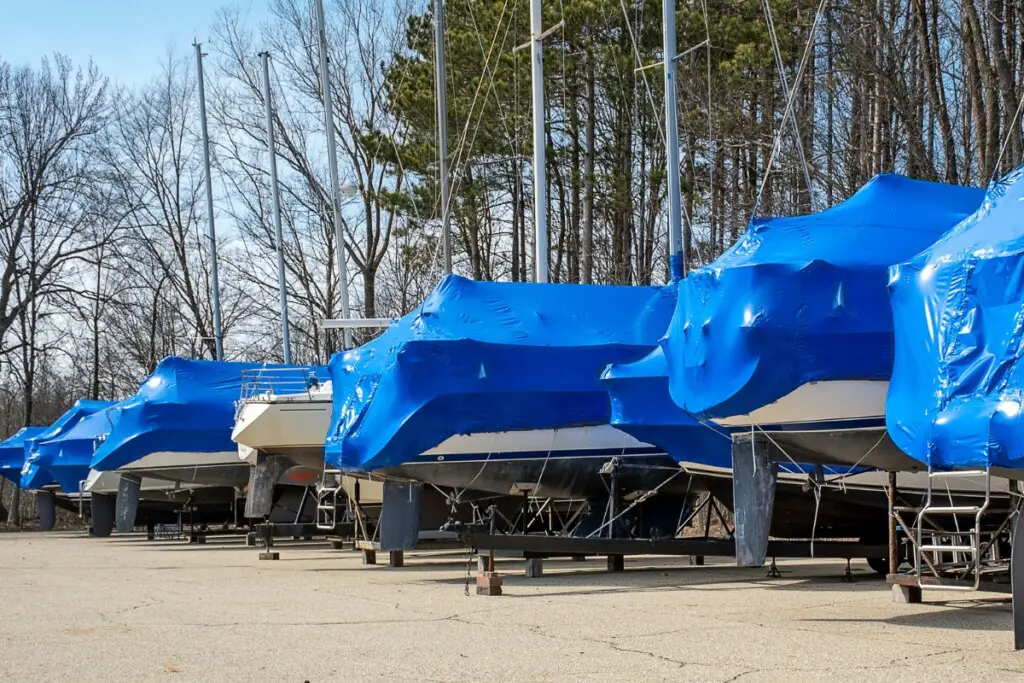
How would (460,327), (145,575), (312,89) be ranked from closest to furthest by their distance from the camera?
(460,327)
(145,575)
(312,89)

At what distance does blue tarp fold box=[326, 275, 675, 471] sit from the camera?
15.7m

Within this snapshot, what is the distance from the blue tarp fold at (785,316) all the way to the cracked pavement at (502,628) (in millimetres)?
1907

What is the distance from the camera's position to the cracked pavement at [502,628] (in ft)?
27.1

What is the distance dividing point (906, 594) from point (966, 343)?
4.19 m

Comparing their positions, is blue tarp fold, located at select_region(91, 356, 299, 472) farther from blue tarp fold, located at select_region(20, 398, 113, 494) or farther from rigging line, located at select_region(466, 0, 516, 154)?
blue tarp fold, located at select_region(20, 398, 113, 494)

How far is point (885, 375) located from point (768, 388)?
0.94 meters

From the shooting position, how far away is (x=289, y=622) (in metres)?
11.1

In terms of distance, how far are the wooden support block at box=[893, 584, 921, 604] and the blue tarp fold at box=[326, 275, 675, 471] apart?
4.80m

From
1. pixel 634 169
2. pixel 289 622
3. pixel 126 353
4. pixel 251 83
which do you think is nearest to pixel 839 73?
pixel 634 169

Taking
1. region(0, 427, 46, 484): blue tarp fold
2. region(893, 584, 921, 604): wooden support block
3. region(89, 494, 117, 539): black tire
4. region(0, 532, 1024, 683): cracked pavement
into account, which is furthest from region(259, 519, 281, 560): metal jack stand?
region(0, 427, 46, 484): blue tarp fold

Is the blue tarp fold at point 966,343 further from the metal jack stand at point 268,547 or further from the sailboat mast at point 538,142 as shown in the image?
the metal jack stand at point 268,547

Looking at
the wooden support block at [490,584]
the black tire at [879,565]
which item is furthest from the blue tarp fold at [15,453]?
the black tire at [879,565]

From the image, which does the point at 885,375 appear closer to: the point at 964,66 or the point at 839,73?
the point at 964,66

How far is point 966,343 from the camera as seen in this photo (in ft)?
28.2
